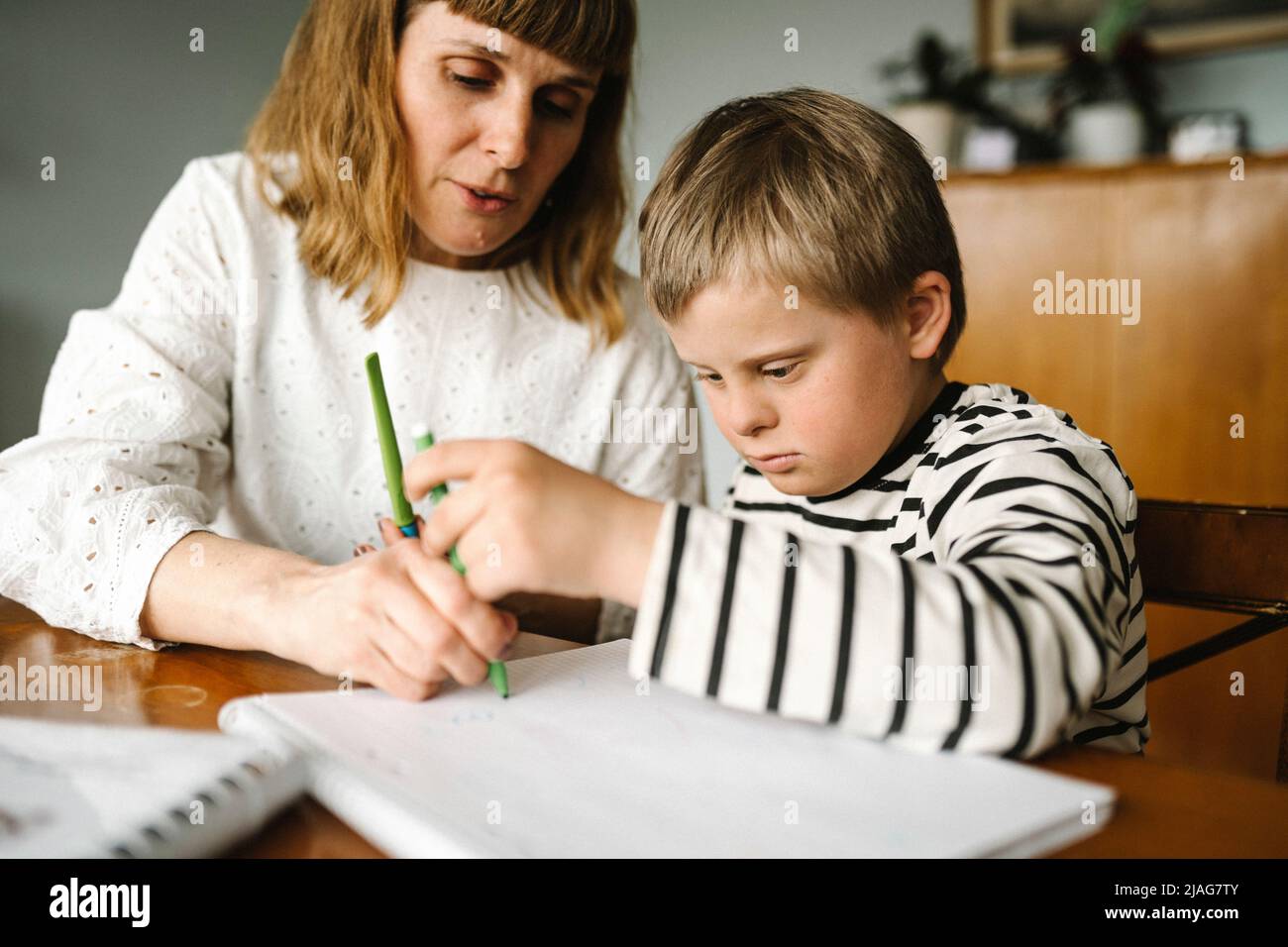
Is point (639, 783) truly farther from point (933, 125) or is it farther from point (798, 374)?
point (933, 125)

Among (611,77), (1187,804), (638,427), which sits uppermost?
(611,77)

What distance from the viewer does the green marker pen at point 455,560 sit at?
0.69m

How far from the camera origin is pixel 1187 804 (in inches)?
21.8

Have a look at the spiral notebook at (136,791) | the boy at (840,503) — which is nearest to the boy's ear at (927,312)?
the boy at (840,503)

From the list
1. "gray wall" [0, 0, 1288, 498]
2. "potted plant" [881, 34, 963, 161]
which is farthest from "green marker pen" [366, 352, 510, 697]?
"potted plant" [881, 34, 963, 161]

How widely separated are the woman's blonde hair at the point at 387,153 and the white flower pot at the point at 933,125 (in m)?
1.68

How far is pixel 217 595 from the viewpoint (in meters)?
0.81

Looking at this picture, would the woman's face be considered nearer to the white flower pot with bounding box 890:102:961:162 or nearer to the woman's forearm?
the woman's forearm

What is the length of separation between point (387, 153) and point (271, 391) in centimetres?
30

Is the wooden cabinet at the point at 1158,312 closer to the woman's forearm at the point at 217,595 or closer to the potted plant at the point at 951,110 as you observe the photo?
the potted plant at the point at 951,110
